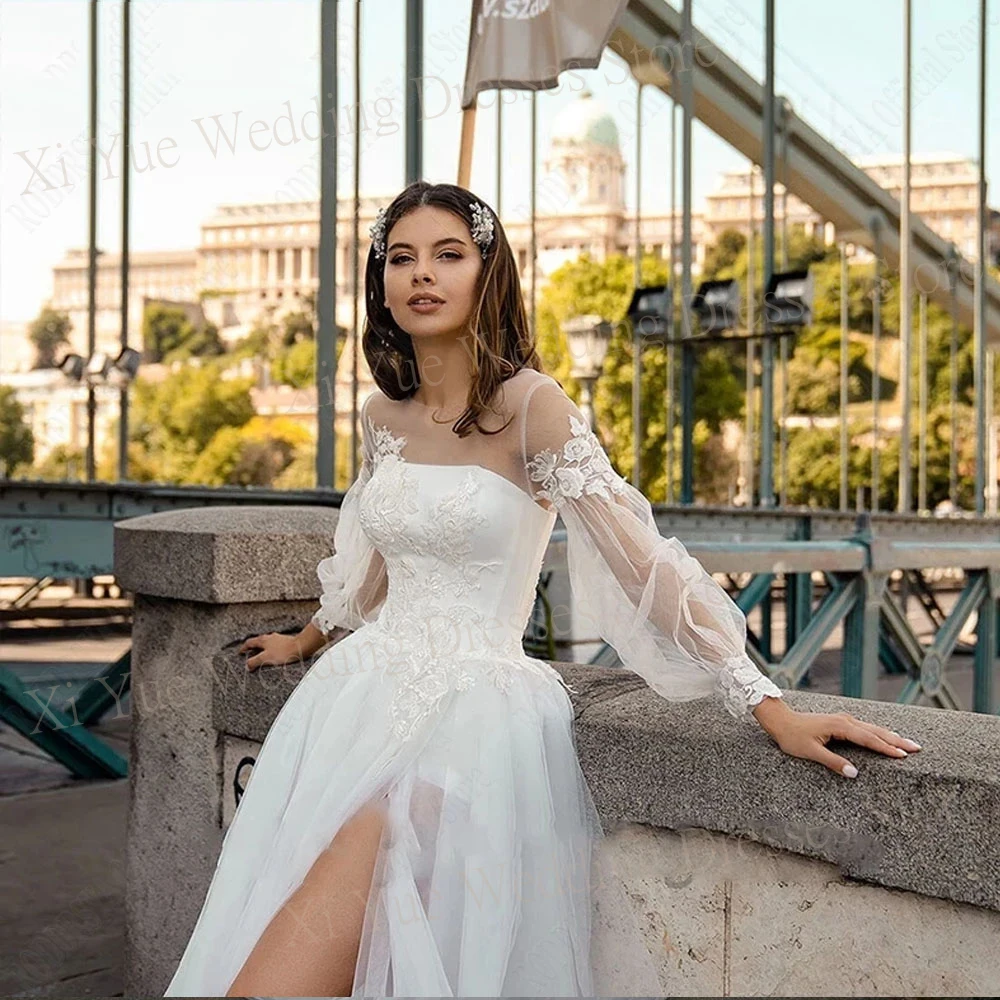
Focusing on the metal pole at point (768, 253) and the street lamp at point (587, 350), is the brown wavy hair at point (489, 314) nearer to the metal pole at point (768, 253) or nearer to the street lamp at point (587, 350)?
the street lamp at point (587, 350)

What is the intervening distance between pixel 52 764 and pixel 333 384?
270 centimetres

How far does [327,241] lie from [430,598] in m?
6.84

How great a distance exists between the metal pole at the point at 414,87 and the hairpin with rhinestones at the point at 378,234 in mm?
6470

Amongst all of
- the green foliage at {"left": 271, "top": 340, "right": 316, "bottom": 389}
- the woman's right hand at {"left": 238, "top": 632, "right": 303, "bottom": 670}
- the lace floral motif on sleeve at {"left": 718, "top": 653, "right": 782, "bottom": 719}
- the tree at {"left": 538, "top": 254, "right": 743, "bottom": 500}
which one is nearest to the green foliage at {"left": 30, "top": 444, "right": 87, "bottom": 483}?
the green foliage at {"left": 271, "top": 340, "right": 316, "bottom": 389}

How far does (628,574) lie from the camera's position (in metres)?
2.23

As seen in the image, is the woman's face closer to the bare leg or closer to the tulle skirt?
the tulle skirt

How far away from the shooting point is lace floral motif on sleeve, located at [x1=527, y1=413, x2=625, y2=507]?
2.25 meters

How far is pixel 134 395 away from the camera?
56.4 m

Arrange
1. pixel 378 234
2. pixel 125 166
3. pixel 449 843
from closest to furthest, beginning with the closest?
pixel 449 843
pixel 378 234
pixel 125 166

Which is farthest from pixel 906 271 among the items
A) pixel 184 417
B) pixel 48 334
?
pixel 48 334

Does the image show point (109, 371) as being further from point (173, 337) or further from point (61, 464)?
point (173, 337)

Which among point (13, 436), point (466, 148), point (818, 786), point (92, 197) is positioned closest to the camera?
point (818, 786)

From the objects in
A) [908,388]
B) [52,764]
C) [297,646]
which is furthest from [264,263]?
[297,646]

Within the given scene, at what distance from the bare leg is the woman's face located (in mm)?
885
